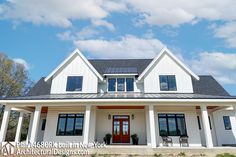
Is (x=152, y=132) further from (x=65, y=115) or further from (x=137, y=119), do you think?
(x=65, y=115)

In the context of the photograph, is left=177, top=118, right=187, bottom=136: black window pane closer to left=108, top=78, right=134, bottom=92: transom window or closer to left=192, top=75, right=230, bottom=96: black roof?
left=192, top=75, right=230, bottom=96: black roof

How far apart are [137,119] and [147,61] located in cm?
779

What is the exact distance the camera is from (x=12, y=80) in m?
30.4

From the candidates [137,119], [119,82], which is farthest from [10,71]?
[137,119]

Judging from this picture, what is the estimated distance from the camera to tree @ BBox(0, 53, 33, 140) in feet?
96.8

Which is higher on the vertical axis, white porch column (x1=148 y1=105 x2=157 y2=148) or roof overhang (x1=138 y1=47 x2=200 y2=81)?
roof overhang (x1=138 y1=47 x2=200 y2=81)

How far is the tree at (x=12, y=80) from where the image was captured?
29516mm

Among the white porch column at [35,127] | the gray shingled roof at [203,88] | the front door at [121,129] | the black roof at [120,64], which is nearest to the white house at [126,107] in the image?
the front door at [121,129]

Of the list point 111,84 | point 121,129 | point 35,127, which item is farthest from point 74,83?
point 121,129

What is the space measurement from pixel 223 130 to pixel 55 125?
15460mm

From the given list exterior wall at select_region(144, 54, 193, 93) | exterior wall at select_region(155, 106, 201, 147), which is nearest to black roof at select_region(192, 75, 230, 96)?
exterior wall at select_region(144, 54, 193, 93)

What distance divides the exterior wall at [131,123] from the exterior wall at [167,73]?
2351 millimetres

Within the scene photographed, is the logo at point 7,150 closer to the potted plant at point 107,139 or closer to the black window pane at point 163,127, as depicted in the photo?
the potted plant at point 107,139

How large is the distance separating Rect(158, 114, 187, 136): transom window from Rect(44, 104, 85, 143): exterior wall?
6893 mm
